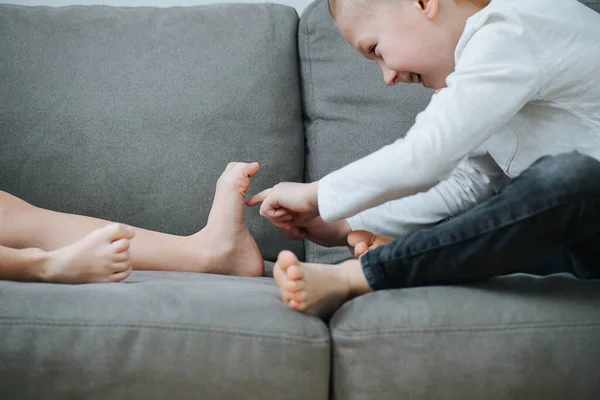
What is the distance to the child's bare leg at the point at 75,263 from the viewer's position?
1.02m

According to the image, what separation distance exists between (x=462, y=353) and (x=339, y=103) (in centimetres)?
94

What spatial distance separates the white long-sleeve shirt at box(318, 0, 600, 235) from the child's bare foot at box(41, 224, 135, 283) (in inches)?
13.2

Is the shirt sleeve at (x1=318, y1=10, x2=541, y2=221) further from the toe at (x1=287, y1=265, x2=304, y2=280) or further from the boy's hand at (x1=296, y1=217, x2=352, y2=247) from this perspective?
the boy's hand at (x1=296, y1=217, x2=352, y2=247)

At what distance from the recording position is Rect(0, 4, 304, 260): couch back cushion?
61.2 inches

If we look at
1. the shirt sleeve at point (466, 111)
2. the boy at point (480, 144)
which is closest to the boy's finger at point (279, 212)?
the boy at point (480, 144)

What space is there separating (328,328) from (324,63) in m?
0.97

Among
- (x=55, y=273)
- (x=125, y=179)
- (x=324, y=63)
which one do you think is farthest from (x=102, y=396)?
(x=324, y=63)

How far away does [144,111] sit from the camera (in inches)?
63.0

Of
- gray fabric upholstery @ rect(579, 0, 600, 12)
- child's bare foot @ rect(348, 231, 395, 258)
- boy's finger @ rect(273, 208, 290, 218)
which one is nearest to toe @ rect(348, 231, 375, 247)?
child's bare foot @ rect(348, 231, 395, 258)

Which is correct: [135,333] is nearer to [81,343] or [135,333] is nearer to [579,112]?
[81,343]

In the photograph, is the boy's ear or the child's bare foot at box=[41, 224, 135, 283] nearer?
the child's bare foot at box=[41, 224, 135, 283]


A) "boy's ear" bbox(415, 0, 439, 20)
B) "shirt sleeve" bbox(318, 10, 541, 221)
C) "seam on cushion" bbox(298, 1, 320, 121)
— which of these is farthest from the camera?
"seam on cushion" bbox(298, 1, 320, 121)

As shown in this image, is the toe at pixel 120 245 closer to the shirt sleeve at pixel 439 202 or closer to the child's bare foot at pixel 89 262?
the child's bare foot at pixel 89 262

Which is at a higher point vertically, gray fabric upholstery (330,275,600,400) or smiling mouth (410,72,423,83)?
smiling mouth (410,72,423,83)
